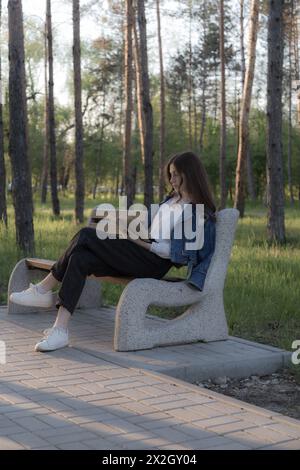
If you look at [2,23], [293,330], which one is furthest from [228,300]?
[2,23]

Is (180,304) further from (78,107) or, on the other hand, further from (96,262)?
(78,107)

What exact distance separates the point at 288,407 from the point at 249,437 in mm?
949

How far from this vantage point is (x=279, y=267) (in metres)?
9.45

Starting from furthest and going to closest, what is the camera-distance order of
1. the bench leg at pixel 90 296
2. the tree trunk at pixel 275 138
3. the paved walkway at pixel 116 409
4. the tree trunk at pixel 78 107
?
the tree trunk at pixel 78 107, the tree trunk at pixel 275 138, the bench leg at pixel 90 296, the paved walkway at pixel 116 409

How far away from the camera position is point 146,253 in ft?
18.6

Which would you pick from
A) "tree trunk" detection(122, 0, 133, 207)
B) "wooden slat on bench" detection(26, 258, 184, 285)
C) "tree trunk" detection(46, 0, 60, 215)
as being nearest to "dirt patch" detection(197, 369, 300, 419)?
"wooden slat on bench" detection(26, 258, 184, 285)

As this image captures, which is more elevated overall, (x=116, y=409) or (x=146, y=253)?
(x=146, y=253)

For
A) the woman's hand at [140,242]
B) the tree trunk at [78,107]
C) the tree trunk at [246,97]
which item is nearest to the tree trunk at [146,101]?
the tree trunk at [78,107]

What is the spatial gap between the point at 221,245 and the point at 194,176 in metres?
0.58

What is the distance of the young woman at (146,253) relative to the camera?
5.48 m

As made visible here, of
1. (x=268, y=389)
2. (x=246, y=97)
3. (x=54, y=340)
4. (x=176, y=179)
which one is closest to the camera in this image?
(x=268, y=389)

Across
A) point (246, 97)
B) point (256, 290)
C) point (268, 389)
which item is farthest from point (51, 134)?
point (268, 389)

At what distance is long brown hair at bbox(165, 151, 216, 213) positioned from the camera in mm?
5676

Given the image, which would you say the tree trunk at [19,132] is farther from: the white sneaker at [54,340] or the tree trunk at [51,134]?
the tree trunk at [51,134]
